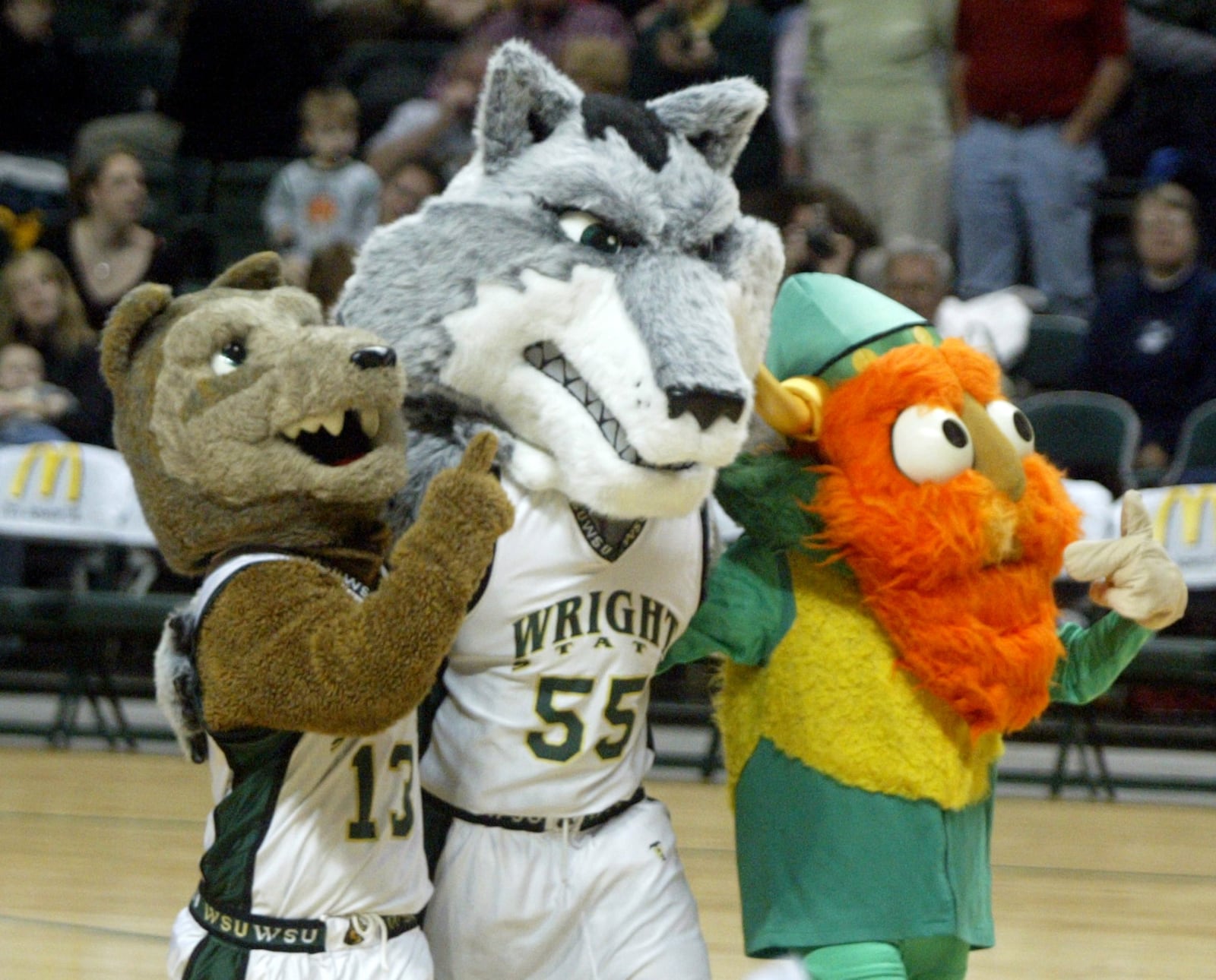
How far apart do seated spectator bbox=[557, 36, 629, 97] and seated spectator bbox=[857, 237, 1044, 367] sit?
42.7 inches

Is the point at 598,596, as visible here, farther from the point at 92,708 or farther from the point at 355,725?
the point at 92,708

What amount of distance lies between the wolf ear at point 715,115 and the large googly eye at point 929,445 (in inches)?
15.9

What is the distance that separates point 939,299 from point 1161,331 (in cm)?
71

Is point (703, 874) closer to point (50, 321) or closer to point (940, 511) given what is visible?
point (940, 511)

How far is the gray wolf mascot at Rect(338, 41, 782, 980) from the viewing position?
219cm

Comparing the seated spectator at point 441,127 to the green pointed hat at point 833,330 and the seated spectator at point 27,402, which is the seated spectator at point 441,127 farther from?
the green pointed hat at point 833,330

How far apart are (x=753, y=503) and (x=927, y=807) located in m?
0.45

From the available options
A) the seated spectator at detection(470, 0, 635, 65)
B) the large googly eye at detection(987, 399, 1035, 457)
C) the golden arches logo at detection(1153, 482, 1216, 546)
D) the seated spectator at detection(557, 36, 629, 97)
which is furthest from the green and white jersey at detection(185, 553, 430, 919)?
the seated spectator at detection(470, 0, 635, 65)

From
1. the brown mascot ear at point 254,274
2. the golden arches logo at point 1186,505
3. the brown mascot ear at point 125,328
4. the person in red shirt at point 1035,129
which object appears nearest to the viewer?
the brown mascot ear at point 125,328

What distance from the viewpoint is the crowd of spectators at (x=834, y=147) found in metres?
5.52

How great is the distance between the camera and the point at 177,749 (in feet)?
18.0

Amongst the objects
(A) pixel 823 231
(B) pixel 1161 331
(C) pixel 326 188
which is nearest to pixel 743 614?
(A) pixel 823 231

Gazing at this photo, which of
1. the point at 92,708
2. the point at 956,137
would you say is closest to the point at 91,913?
the point at 92,708

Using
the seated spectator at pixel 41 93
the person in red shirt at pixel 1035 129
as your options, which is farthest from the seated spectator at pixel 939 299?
the seated spectator at pixel 41 93
